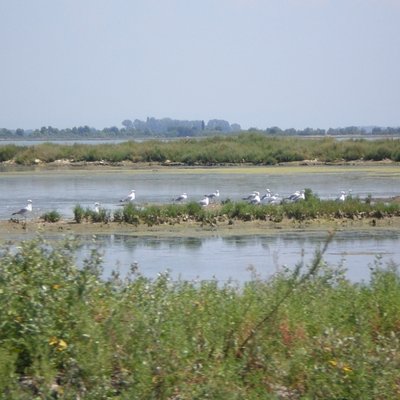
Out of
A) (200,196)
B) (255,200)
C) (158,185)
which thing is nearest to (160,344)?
(255,200)

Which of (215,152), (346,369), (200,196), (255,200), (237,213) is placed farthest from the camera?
(215,152)

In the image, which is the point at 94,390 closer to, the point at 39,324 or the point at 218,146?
the point at 39,324

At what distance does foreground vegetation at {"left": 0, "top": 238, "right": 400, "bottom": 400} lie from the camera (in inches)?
307

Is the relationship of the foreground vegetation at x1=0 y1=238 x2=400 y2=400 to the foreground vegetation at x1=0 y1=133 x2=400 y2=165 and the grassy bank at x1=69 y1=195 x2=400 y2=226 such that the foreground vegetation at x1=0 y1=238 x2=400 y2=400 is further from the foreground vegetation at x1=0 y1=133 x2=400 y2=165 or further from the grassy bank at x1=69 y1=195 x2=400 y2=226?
the foreground vegetation at x1=0 y1=133 x2=400 y2=165

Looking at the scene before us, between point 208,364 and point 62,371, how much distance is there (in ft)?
3.82

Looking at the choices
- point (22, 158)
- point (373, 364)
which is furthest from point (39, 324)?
point (22, 158)

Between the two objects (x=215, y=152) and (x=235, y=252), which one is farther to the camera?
(x=215, y=152)

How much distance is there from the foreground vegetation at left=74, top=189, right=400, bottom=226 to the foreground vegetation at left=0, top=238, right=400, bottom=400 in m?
18.8

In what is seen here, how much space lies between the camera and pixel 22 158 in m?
67.2

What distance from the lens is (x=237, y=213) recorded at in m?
28.9

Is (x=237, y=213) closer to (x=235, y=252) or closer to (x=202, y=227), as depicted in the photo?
(x=202, y=227)

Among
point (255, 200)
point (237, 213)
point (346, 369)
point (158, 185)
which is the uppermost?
point (346, 369)

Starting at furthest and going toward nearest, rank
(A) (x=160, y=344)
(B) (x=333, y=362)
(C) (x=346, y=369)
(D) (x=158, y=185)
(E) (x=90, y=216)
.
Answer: (D) (x=158, y=185) → (E) (x=90, y=216) → (B) (x=333, y=362) → (C) (x=346, y=369) → (A) (x=160, y=344)

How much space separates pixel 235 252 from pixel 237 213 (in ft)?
20.6
